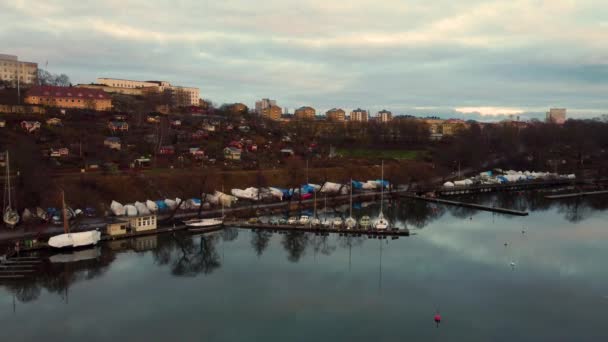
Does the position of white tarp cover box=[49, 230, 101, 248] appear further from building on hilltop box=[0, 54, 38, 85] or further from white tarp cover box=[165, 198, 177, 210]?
building on hilltop box=[0, 54, 38, 85]

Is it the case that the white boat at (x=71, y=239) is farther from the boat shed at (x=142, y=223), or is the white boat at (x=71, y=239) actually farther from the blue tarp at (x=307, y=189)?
the blue tarp at (x=307, y=189)

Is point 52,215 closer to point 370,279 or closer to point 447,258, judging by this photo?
point 370,279

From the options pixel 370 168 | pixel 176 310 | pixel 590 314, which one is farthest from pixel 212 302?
pixel 370 168

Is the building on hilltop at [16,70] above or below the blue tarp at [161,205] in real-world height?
above

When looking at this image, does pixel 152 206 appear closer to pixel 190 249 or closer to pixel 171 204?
pixel 171 204

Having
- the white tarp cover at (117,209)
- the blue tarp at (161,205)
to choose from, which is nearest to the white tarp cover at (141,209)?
the white tarp cover at (117,209)

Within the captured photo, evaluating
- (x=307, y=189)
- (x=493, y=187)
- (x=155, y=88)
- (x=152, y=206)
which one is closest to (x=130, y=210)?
(x=152, y=206)
